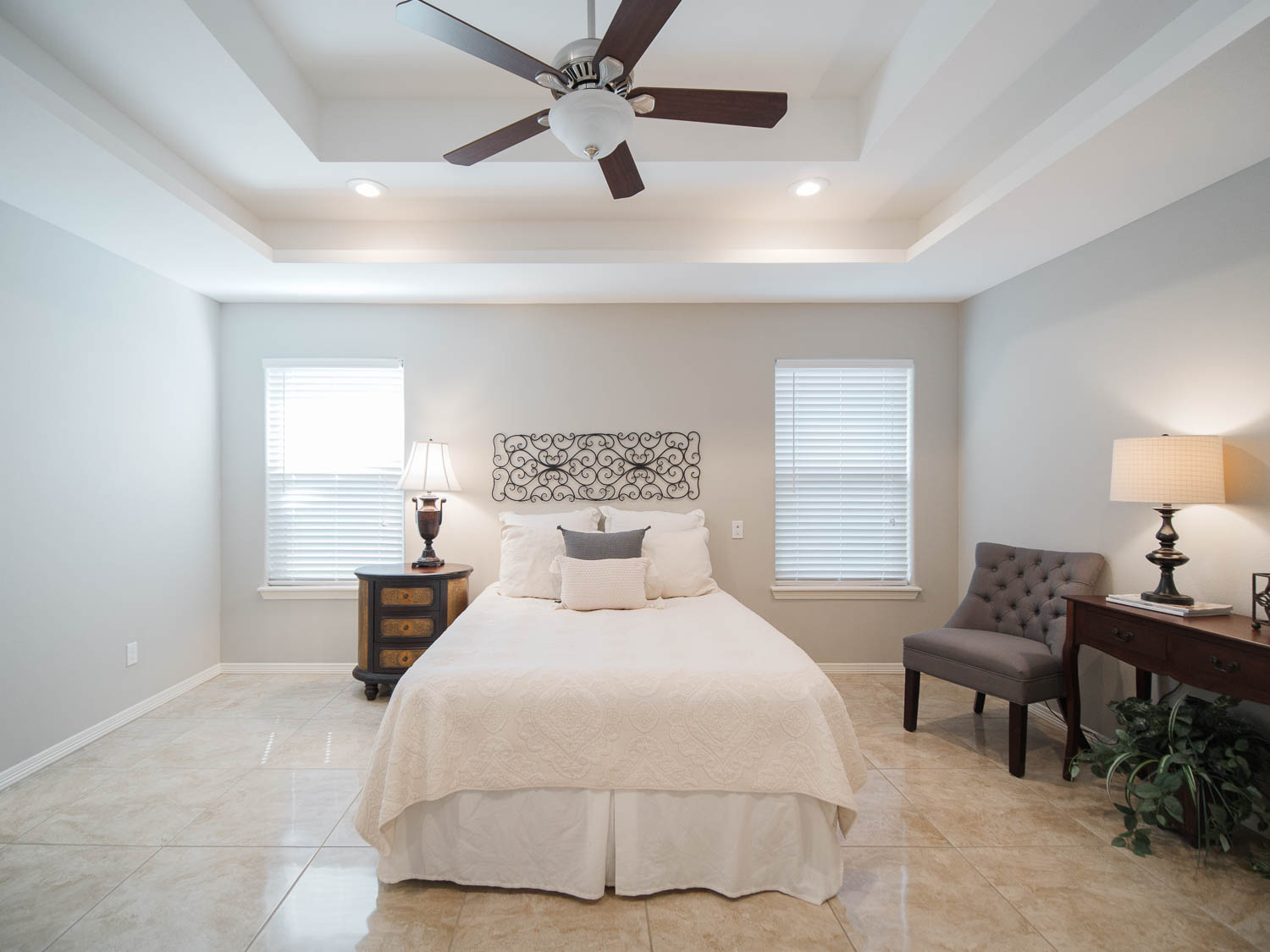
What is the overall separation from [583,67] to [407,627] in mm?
2970

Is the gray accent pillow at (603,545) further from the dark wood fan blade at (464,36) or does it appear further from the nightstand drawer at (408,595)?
the dark wood fan blade at (464,36)

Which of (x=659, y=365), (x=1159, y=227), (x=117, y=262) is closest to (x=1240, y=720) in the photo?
(x=1159, y=227)

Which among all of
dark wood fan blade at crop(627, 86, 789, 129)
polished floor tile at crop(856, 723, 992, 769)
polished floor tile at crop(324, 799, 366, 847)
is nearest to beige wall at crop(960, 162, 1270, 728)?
polished floor tile at crop(856, 723, 992, 769)

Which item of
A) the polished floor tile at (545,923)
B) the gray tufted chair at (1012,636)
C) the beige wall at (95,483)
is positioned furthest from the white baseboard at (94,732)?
the gray tufted chair at (1012,636)

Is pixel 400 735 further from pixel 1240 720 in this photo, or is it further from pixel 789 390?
pixel 789 390

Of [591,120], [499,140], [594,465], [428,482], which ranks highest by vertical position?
[499,140]

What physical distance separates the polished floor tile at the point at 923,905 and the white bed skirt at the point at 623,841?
5.6 inches

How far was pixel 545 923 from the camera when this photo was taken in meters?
1.87

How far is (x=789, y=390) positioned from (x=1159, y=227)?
6.53ft

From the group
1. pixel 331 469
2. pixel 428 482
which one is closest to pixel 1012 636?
pixel 428 482

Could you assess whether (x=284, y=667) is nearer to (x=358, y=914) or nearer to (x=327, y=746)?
(x=327, y=746)

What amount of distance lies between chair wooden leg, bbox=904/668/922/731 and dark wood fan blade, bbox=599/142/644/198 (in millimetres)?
2603

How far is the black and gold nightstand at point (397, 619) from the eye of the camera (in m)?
3.62

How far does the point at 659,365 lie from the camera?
13.7 ft
